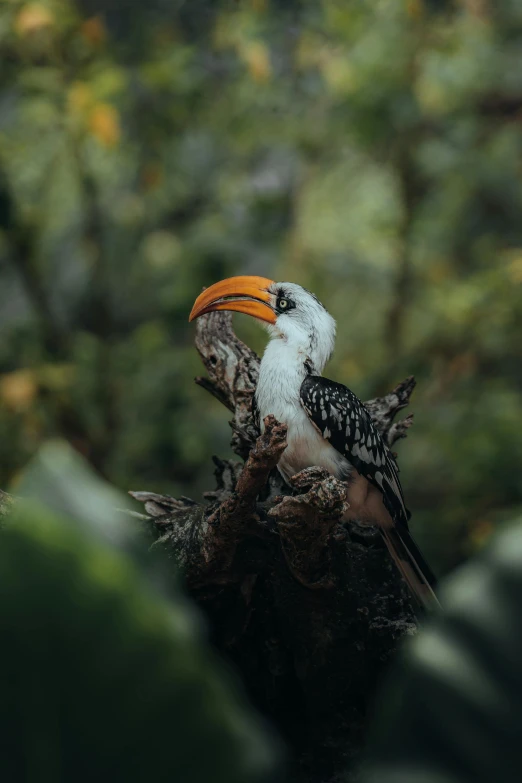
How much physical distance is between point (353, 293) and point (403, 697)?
4.85 m

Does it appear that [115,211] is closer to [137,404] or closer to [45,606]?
[137,404]

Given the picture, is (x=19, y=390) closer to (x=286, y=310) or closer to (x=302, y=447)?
(x=286, y=310)

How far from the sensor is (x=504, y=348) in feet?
14.9

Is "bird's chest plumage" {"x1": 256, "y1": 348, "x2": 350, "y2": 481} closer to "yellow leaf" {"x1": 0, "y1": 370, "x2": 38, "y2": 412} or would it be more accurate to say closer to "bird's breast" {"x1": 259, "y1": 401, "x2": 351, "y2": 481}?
"bird's breast" {"x1": 259, "y1": 401, "x2": 351, "y2": 481}

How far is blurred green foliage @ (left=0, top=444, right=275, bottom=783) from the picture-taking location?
1.32 ft

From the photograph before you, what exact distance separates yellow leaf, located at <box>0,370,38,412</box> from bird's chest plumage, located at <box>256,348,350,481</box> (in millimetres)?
2460

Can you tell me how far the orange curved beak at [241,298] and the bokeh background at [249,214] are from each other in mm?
1969

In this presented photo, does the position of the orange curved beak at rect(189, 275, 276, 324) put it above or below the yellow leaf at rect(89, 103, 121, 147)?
below

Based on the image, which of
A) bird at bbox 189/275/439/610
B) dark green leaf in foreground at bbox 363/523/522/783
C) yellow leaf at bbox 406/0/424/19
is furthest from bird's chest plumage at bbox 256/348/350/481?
yellow leaf at bbox 406/0/424/19

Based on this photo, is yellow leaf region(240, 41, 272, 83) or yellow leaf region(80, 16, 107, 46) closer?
yellow leaf region(240, 41, 272, 83)

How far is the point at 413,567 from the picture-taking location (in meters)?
1.60

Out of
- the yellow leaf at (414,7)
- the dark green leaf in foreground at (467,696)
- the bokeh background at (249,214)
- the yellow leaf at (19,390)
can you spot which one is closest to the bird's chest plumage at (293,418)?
the dark green leaf in foreground at (467,696)

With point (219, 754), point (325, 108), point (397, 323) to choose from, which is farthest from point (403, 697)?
point (325, 108)

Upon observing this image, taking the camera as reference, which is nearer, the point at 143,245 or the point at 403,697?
the point at 403,697
